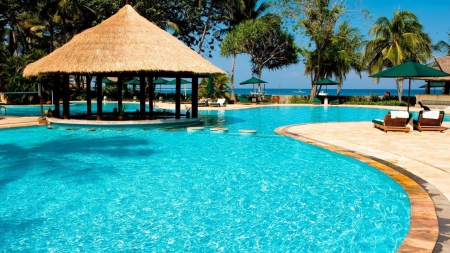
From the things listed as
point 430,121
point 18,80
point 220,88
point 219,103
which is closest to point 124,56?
point 430,121

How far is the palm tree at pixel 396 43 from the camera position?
114 feet

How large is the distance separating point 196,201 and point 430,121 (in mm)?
11168

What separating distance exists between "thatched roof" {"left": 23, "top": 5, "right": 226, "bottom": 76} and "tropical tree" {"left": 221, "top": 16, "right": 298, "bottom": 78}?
2018 cm

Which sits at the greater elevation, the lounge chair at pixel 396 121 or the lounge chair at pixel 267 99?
the lounge chair at pixel 267 99

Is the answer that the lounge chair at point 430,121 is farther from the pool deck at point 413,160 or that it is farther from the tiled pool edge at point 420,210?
the tiled pool edge at point 420,210

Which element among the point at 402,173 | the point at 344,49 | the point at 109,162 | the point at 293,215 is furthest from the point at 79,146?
the point at 344,49

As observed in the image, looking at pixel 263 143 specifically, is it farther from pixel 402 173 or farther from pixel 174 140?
pixel 402 173

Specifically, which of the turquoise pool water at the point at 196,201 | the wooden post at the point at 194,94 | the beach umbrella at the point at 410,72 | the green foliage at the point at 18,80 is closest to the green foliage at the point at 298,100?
the wooden post at the point at 194,94

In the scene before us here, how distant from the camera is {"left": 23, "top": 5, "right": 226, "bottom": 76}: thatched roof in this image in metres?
15.3

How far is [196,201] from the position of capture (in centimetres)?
670

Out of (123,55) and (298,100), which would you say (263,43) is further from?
(123,55)

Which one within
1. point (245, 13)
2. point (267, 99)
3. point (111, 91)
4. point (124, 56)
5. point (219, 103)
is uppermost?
point (245, 13)

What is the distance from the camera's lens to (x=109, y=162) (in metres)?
9.67

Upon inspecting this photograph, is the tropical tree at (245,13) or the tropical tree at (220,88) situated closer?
the tropical tree at (220,88)
